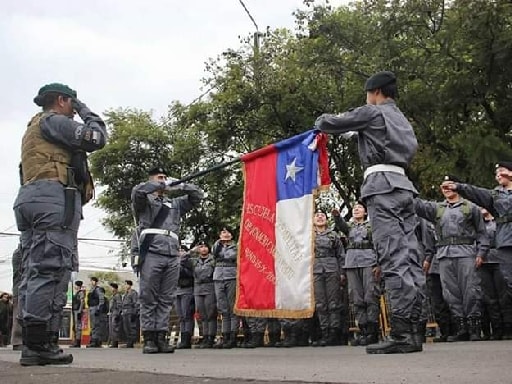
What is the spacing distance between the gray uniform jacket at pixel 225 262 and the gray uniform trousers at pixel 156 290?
3.27 meters

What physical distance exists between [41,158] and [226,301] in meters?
6.28

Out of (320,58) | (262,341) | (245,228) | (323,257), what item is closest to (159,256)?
(245,228)

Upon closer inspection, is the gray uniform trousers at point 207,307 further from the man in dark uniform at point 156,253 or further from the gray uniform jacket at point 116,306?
the gray uniform jacket at point 116,306

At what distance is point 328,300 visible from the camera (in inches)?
391

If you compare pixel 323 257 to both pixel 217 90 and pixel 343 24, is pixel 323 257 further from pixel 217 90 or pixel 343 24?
pixel 217 90

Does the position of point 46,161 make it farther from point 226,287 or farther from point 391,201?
point 226,287

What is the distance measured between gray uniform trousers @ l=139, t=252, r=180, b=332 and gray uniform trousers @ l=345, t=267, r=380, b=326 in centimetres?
243

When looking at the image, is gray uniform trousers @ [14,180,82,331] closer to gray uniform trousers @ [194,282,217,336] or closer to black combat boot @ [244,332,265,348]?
black combat boot @ [244,332,265,348]

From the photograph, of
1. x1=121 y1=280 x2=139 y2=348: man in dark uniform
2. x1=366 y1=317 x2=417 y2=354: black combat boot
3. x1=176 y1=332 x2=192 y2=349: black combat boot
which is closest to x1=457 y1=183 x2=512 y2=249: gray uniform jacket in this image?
x1=366 y1=317 x2=417 y2=354: black combat boot

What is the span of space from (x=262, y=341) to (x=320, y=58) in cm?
969

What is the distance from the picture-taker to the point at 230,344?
37.3 ft

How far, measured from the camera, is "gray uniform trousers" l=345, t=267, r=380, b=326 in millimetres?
8945

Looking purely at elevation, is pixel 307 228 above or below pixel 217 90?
below

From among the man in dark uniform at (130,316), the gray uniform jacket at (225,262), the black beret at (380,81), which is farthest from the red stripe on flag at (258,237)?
the man in dark uniform at (130,316)
